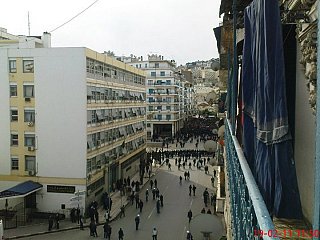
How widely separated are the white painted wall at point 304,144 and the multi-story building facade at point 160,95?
58878 mm

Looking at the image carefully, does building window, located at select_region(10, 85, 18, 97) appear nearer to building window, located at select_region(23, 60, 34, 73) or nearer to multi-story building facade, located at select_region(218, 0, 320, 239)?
building window, located at select_region(23, 60, 34, 73)

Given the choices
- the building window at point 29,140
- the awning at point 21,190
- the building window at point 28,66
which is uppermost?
the building window at point 28,66

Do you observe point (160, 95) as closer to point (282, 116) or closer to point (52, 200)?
point (52, 200)

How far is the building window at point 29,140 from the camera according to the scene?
25.3m

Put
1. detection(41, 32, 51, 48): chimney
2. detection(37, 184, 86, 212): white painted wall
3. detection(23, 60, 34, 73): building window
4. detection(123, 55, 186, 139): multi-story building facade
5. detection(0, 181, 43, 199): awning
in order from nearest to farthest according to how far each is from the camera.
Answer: detection(0, 181, 43, 199): awning → detection(37, 184, 86, 212): white painted wall → detection(23, 60, 34, 73): building window → detection(41, 32, 51, 48): chimney → detection(123, 55, 186, 139): multi-story building facade

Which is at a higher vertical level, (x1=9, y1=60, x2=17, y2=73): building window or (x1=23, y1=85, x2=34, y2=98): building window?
(x1=9, y1=60, x2=17, y2=73): building window

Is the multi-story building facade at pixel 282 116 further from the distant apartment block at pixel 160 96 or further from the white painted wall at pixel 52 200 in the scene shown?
the distant apartment block at pixel 160 96

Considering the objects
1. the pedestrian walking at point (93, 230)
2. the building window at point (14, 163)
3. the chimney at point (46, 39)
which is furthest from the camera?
the chimney at point (46, 39)

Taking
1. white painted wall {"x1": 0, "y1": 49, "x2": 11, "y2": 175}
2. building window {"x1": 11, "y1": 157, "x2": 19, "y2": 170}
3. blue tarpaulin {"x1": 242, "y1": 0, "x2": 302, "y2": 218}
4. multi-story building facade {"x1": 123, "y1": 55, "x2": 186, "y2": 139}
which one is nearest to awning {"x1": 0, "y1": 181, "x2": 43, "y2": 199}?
building window {"x1": 11, "y1": 157, "x2": 19, "y2": 170}

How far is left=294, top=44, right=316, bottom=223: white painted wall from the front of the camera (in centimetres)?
391

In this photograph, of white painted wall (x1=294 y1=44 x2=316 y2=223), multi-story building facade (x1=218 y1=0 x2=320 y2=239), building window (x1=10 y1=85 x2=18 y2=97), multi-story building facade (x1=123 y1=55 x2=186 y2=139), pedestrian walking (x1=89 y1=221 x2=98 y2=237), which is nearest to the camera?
multi-story building facade (x1=218 y1=0 x2=320 y2=239)

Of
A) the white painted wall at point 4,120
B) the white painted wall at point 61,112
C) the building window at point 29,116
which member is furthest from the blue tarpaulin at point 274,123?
the white painted wall at point 4,120

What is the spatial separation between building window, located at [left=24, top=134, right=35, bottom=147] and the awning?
8.26 ft

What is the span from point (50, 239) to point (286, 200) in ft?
64.0
